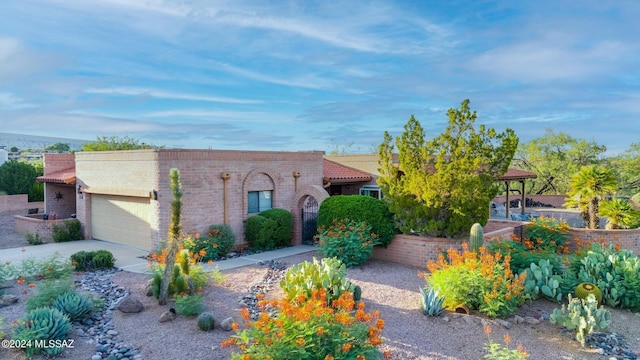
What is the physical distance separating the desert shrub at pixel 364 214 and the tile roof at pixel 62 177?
13.5 metres

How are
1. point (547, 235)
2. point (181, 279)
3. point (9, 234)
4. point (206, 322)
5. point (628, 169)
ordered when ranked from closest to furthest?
1. point (206, 322)
2. point (181, 279)
3. point (547, 235)
4. point (9, 234)
5. point (628, 169)

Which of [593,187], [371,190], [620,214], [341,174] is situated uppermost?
[341,174]

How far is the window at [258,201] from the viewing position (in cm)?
1827

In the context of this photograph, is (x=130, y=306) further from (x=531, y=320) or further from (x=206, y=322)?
(x=531, y=320)

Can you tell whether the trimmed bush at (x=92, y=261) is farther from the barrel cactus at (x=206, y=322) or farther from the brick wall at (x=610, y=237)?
the brick wall at (x=610, y=237)

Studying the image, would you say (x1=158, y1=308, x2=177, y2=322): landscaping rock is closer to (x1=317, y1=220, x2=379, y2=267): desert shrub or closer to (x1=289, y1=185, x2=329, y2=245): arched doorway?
(x1=317, y1=220, x2=379, y2=267): desert shrub

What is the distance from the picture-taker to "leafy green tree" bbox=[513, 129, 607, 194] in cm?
3853

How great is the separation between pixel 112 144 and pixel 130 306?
28.1 m

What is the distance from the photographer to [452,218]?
13836mm

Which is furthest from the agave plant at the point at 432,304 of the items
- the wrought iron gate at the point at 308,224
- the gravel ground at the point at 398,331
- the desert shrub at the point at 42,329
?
the wrought iron gate at the point at 308,224

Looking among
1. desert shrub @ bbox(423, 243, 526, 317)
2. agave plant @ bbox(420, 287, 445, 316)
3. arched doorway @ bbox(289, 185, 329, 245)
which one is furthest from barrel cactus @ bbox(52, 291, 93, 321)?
arched doorway @ bbox(289, 185, 329, 245)

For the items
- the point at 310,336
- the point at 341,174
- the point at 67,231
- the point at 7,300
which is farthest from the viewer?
the point at 341,174

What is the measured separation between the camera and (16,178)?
93.6 ft

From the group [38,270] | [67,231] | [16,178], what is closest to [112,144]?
[16,178]
